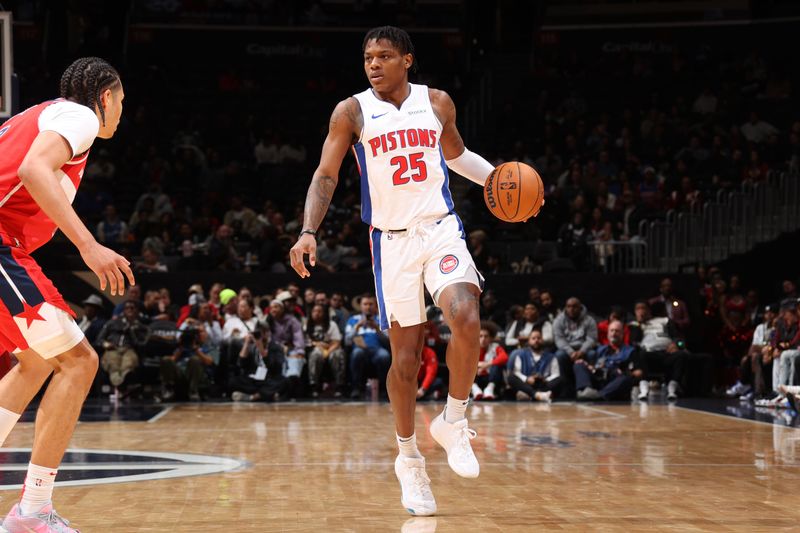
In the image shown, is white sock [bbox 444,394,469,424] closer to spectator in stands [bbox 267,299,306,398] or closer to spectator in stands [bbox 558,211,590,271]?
spectator in stands [bbox 267,299,306,398]

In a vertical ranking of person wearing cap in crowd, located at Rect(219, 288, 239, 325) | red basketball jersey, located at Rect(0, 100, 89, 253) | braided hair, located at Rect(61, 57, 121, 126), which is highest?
braided hair, located at Rect(61, 57, 121, 126)

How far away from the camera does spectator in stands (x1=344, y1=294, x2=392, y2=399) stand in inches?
530

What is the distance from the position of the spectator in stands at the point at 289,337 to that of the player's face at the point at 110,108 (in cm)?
924

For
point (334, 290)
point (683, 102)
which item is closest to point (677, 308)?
point (334, 290)

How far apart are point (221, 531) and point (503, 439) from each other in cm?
413

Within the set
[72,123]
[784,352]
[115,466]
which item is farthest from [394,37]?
[784,352]

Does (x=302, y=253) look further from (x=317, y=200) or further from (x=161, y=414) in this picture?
(x=161, y=414)

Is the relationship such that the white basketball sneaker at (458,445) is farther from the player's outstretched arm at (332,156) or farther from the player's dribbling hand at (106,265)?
the player's dribbling hand at (106,265)

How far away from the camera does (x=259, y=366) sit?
43.3 ft

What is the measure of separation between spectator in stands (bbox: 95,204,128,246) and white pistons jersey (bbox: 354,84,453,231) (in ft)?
39.3

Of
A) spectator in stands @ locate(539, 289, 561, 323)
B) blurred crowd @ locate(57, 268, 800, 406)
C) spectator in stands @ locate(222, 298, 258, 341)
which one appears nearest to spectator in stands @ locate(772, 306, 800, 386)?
blurred crowd @ locate(57, 268, 800, 406)

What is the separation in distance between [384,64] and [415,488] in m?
2.04

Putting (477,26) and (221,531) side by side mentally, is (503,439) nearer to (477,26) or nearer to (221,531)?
(221,531)

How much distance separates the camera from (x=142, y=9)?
2455 cm
